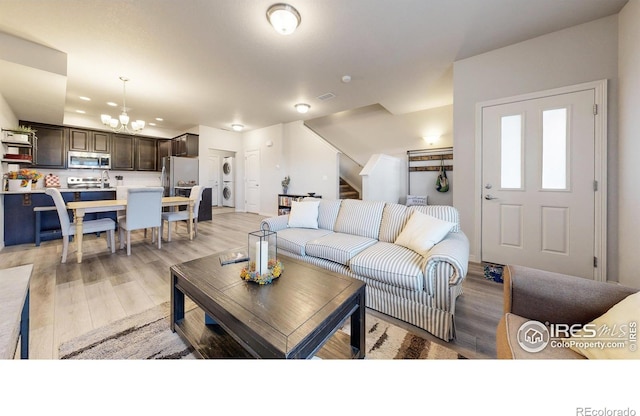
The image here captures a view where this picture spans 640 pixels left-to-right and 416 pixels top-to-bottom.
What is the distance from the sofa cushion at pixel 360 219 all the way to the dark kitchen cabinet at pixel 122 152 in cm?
645

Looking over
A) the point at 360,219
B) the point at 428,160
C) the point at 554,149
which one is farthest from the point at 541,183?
the point at 428,160

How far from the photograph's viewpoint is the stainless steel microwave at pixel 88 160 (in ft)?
17.3

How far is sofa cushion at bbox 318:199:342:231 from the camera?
2723mm

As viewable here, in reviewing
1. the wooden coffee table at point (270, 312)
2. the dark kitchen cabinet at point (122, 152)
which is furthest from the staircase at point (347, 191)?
the dark kitchen cabinet at point (122, 152)

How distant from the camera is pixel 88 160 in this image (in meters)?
5.49

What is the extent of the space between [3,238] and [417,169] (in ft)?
24.6

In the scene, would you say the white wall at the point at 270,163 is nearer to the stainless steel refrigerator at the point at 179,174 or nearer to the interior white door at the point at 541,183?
the stainless steel refrigerator at the point at 179,174

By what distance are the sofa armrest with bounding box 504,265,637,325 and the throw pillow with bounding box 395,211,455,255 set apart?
0.69 meters

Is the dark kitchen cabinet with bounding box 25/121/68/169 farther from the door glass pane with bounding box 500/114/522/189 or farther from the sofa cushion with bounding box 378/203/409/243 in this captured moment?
the door glass pane with bounding box 500/114/522/189

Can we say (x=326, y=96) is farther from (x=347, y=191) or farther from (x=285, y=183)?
(x=347, y=191)

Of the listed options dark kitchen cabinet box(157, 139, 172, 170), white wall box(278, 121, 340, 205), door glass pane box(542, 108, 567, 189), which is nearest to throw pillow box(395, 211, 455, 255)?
door glass pane box(542, 108, 567, 189)
